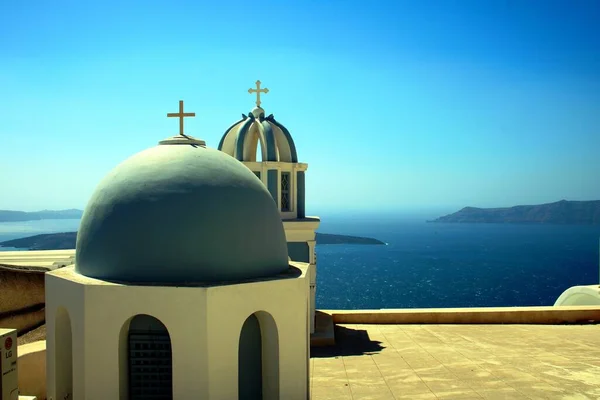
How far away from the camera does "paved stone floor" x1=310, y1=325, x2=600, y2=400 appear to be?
9.82 metres

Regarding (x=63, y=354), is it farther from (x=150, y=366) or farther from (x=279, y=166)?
(x=279, y=166)

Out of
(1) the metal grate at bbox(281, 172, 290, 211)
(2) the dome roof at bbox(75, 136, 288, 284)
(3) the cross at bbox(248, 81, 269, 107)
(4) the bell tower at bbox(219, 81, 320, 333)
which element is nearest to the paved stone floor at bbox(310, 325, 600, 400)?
(4) the bell tower at bbox(219, 81, 320, 333)

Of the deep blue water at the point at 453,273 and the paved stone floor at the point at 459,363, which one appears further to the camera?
the deep blue water at the point at 453,273

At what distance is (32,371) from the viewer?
10.4 m

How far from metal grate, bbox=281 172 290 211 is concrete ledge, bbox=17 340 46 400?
7.79 meters

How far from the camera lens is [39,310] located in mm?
12648

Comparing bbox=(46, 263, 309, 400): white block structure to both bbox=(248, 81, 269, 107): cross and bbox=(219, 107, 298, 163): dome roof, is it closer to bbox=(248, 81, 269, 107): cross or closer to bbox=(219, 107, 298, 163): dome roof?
bbox=(219, 107, 298, 163): dome roof

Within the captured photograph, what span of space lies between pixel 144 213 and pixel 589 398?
755 cm

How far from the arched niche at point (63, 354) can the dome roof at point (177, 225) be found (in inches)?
27.5

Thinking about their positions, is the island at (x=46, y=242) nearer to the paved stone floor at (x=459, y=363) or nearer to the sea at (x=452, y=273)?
the sea at (x=452, y=273)

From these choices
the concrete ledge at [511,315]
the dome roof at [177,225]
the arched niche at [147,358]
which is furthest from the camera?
the concrete ledge at [511,315]

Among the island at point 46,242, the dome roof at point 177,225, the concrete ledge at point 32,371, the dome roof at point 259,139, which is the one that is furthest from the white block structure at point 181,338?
the island at point 46,242

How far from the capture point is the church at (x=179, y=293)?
636 centimetres

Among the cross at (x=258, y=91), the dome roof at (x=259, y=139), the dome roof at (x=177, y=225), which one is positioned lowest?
the dome roof at (x=177, y=225)
